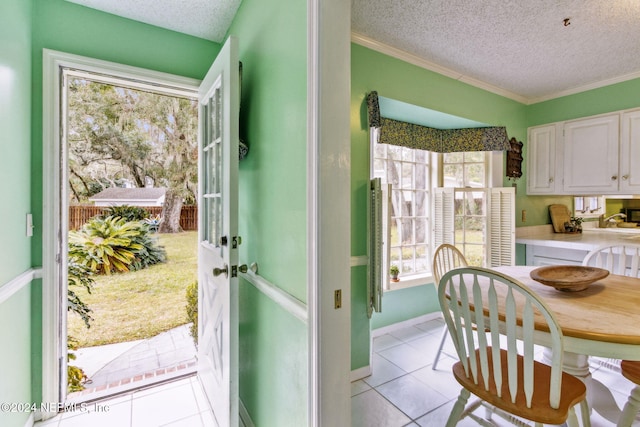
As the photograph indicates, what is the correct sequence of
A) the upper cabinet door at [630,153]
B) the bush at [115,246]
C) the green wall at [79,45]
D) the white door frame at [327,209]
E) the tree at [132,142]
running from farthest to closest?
the tree at [132,142], the bush at [115,246], the upper cabinet door at [630,153], the green wall at [79,45], the white door frame at [327,209]

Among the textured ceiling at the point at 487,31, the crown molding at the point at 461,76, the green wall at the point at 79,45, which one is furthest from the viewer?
the crown molding at the point at 461,76

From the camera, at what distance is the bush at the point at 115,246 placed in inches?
130

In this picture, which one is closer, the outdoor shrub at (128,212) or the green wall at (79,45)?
the green wall at (79,45)

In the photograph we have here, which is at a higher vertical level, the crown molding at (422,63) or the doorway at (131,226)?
the crown molding at (422,63)

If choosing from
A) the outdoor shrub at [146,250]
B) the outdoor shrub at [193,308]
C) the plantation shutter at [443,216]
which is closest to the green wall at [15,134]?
the outdoor shrub at [193,308]

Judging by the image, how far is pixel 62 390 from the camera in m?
1.73

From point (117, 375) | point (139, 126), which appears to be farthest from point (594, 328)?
point (139, 126)

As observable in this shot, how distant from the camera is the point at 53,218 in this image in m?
1.66

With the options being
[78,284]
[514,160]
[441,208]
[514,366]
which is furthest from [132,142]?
[514,160]

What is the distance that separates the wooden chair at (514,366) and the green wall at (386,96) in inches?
31.5

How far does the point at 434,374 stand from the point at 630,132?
9.66ft

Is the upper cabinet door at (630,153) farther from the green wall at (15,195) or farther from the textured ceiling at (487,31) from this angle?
the green wall at (15,195)

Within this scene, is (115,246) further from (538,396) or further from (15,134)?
(538,396)

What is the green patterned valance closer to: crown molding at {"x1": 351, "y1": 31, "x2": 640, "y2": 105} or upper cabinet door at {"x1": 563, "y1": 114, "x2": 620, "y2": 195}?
crown molding at {"x1": 351, "y1": 31, "x2": 640, "y2": 105}
